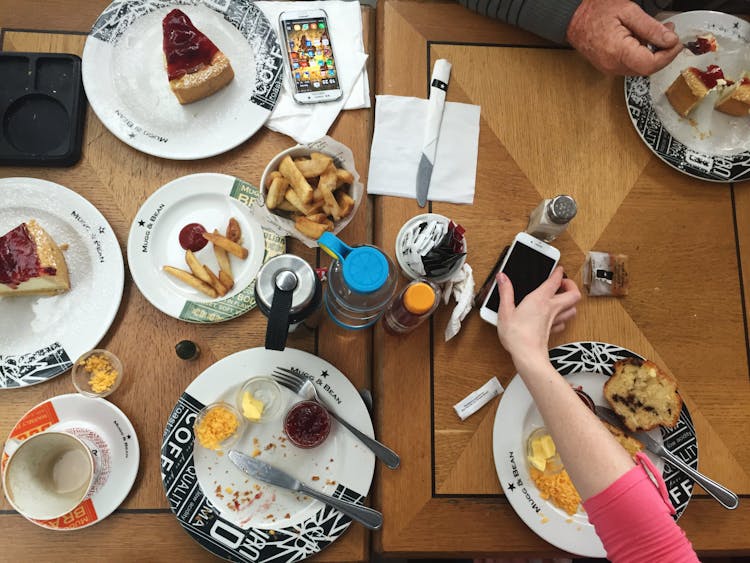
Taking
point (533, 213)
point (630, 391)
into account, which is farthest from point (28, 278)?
point (630, 391)

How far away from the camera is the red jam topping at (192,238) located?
3.59ft

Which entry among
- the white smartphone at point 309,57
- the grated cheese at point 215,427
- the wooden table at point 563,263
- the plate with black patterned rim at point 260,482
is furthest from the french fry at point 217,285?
the white smartphone at point 309,57

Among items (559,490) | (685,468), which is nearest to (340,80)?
(559,490)

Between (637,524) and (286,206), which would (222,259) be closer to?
(286,206)

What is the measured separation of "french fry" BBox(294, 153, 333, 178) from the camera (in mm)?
1001

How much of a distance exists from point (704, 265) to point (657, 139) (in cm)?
33

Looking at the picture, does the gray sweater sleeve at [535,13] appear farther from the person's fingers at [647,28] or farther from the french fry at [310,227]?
the french fry at [310,227]

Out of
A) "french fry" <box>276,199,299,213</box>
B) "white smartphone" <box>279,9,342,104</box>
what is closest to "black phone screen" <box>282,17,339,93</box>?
"white smartphone" <box>279,9,342,104</box>

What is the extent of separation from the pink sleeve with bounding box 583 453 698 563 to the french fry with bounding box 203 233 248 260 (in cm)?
86

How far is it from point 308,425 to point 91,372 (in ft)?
1.55

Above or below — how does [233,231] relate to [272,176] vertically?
below

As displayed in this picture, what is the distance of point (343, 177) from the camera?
40.1 inches

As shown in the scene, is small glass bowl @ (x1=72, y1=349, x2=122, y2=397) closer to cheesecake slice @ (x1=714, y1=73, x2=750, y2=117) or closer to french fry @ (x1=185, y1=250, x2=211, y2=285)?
french fry @ (x1=185, y1=250, x2=211, y2=285)

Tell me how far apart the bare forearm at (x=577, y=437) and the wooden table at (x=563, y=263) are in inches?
5.6
